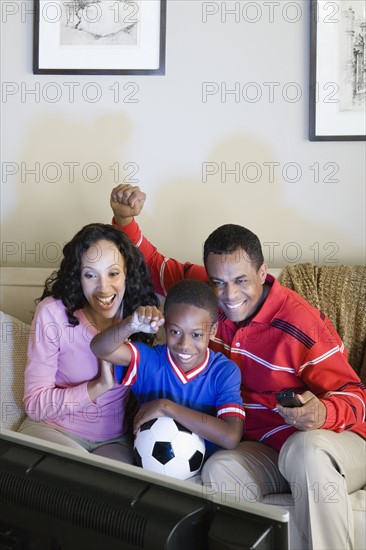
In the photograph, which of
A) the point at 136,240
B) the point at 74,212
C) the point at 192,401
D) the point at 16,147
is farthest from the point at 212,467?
the point at 16,147

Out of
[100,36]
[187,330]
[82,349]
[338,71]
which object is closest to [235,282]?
[187,330]

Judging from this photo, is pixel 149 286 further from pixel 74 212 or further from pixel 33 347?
pixel 74 212

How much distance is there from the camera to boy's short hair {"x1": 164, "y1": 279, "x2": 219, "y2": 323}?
171 centimetres

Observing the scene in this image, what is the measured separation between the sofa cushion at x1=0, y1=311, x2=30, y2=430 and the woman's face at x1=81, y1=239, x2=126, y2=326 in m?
0.34

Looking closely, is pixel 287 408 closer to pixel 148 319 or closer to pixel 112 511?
pixel 148 319

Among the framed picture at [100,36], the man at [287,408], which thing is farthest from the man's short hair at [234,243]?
the framed picture at [100,36]

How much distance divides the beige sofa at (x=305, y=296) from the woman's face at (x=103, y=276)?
1.19ft

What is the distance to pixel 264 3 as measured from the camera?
96.6 inches

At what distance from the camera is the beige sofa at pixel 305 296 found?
2.04m

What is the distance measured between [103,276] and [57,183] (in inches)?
33.9

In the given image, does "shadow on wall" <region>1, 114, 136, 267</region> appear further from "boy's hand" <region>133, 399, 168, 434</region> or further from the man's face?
"boy's hand" <region>133, 399, 168, 434</region>

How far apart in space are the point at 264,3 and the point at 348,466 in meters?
1.69

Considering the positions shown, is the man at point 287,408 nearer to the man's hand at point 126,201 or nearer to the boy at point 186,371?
the boy at point 186,371

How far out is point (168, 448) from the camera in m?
1.62
